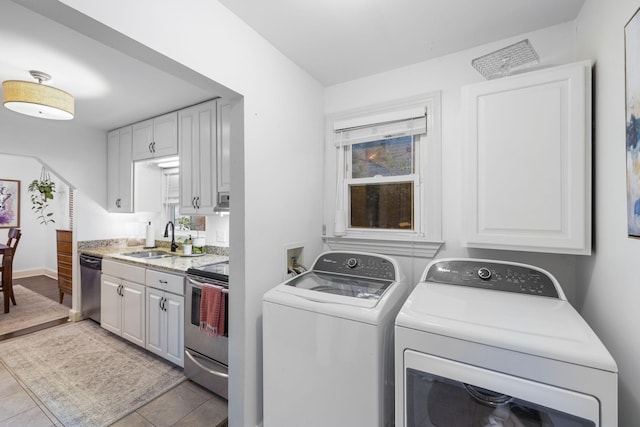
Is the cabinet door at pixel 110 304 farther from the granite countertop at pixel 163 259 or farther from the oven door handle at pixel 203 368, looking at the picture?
the oven door handle at pixel 203 368

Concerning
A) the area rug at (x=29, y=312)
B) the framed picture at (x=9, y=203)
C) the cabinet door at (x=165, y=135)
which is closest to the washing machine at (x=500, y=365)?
the cabinet door at (x=165, y=135)

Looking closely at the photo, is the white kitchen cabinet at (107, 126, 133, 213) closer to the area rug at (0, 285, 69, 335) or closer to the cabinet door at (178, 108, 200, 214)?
the cabinet door at (178, 108, 200, 214)

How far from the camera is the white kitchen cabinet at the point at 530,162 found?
49.4 inches

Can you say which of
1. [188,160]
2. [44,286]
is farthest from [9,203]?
[188,160]

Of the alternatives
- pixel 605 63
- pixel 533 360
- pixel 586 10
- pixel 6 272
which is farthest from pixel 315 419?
pixel 6 272

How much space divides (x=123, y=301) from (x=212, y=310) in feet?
4.95

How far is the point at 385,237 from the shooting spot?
2.04 metres

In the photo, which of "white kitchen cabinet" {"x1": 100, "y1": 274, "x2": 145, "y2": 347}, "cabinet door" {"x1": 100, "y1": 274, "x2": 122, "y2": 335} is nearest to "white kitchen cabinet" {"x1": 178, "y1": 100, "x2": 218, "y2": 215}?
"white kitchen cabinet" {"x1": 100, "y1": 274, "x2": 145, "y2": 347}

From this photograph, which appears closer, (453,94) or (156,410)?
(453,94)

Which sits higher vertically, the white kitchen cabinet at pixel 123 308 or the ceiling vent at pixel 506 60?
the ceiling vent at pixel 506 60

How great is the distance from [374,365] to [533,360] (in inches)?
22.8

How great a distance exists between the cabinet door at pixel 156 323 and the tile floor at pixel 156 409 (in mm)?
455

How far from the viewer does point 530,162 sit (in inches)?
53.4

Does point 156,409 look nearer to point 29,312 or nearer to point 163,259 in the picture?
point 163,259
